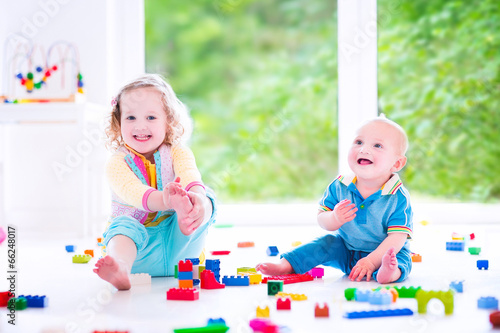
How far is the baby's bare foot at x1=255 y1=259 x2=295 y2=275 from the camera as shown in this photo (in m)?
1.45

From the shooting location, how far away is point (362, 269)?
139 centimetres

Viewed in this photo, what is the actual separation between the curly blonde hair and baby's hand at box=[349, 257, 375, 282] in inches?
21.5

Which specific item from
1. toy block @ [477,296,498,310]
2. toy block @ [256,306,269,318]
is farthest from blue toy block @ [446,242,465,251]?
toy block @ [256,306,269,318]

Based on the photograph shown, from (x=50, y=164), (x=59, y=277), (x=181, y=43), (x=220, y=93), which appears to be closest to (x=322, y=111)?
(x=220, y=93)

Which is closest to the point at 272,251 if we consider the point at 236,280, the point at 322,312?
the point at 236,280

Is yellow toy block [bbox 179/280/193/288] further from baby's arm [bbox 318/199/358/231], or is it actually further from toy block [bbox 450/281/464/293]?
toy block [bbox 450/281/464/293]

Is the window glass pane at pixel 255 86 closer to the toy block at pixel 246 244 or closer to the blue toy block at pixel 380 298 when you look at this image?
the toy block at pixel 246 244

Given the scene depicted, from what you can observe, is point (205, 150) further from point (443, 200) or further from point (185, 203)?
point (185, 203)

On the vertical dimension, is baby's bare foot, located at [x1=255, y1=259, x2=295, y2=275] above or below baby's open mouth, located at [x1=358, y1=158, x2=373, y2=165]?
below

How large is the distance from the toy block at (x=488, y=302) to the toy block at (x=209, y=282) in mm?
527

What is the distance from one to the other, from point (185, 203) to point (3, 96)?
4.84 ft

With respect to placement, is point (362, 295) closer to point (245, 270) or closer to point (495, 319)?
point (495, 319)

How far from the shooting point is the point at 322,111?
3.73m

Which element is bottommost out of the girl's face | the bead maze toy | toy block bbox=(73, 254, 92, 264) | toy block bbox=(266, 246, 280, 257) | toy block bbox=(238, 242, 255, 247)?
toy block bbox=(73, 254, 92, 264)
